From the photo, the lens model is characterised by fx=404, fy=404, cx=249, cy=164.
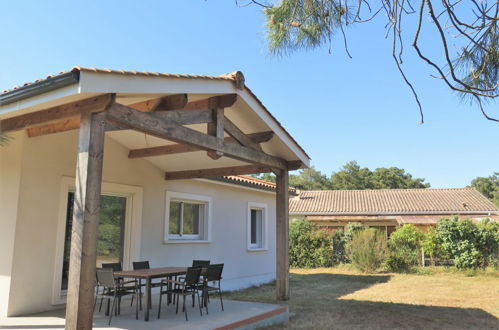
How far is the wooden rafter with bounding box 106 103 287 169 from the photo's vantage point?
4746 millimetres

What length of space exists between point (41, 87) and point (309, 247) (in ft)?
53.2

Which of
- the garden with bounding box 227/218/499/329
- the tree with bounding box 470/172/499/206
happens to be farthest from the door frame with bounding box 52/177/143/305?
the tree with bounding box 470/172/499/206

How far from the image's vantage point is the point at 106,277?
20.4 ft

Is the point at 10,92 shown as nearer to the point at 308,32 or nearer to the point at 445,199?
the point at 308,32

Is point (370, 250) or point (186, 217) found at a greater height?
point (186, 217)

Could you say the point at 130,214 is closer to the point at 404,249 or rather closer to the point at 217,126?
the point at 217,126

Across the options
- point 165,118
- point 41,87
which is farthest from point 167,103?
point 41,87

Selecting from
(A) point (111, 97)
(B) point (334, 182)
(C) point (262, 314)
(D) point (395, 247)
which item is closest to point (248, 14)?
(A) point (111, 97)

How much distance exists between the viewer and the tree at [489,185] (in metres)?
55.9

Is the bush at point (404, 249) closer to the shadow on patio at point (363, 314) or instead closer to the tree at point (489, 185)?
the shadow on patio at point (363, 314)

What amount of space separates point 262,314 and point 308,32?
4.99 metres

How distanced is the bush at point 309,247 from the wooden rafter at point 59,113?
14917 millimetres

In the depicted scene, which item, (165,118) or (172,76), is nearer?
(172,76)

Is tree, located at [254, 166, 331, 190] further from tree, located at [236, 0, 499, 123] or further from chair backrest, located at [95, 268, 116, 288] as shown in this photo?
tree, located at [236, 0, 499, 123]
